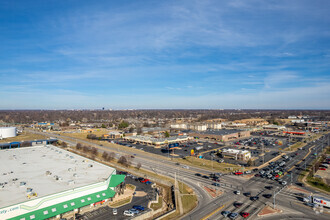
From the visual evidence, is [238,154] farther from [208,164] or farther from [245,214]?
[245,214]

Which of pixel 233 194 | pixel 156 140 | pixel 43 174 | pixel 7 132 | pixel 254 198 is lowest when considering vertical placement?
pixel 233 194

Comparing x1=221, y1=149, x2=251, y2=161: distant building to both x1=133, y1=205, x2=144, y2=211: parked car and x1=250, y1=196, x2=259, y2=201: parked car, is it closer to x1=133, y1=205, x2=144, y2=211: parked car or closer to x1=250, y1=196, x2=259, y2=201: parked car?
x1=250, y1=196, x2=259, y2=201: parked car

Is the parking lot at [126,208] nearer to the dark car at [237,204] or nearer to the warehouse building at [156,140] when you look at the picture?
the dark car at [237,204]

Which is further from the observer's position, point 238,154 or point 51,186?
point 238,154

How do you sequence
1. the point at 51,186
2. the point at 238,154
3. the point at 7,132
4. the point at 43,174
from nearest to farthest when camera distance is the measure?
the point at 51,186 → the point at 43,174 → the point at 238,154 → the point at 7,132

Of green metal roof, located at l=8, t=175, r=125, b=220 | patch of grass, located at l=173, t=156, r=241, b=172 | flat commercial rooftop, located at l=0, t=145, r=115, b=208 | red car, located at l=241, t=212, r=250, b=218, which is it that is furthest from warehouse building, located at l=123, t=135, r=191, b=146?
red car, located at l=241, t=212, r=250, b=218

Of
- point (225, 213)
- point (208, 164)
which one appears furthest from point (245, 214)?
point (208, 164)

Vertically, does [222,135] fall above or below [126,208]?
above

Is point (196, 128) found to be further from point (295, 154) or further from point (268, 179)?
point (268, 179)
